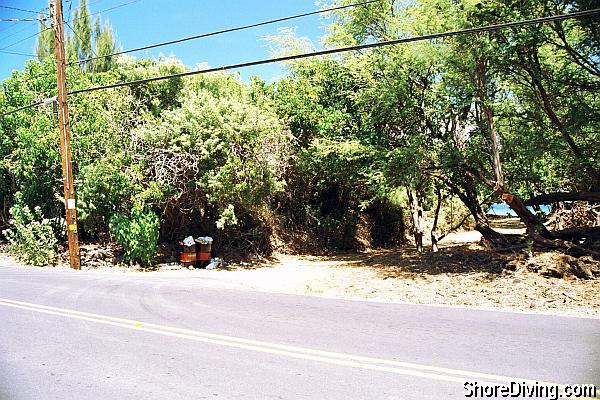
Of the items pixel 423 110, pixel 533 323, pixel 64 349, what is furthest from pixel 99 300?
pixel 423 110

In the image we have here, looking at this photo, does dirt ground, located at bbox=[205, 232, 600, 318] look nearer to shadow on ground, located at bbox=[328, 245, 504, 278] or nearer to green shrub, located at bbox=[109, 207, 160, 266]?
shadow on ground, located at bbox=[328, 245, 504, 278]

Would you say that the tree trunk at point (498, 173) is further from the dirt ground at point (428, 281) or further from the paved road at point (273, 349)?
the paved road at point (273, 349)

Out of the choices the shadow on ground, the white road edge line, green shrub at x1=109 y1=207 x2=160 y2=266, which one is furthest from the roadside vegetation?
the white road edge line

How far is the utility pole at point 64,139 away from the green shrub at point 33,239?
1697 mm

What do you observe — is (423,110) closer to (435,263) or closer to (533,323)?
(435,263)

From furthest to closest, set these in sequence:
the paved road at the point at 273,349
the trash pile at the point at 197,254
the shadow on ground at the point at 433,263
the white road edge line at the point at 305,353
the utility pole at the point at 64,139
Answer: the trash pile at the point at 197,254 → the utility pole at the point at 64,139 → the shadow on ground at the point at 433,263 → the white road edge line at the point at 305,353 → the paved road at the point at 273,349

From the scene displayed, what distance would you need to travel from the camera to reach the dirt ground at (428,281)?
9.44m

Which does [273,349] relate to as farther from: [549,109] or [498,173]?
[549,109]

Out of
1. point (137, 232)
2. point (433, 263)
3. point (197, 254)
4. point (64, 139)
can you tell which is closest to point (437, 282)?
point (433, 263)

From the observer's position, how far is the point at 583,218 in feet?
52.1

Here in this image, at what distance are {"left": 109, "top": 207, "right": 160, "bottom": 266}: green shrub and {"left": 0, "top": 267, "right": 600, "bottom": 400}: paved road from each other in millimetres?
6750

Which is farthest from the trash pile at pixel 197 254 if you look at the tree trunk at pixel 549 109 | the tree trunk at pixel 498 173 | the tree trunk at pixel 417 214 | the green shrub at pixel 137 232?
the tree trunk at pixel 549 109

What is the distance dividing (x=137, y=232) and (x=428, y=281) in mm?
9157

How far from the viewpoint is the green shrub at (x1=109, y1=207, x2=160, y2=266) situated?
16.1 meters
